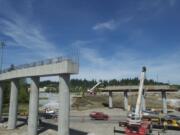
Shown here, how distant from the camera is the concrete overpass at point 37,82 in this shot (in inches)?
1217

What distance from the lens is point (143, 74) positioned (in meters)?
51.3

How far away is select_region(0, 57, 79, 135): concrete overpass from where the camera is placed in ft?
101

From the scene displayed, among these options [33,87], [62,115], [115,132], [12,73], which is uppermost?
[12,73]

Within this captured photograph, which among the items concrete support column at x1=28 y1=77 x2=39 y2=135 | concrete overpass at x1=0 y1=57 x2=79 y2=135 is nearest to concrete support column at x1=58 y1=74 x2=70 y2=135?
concrete overpass at x1=0 y1=57 x2=79 y2=135

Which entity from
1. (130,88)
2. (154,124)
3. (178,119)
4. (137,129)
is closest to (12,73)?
(137,129)

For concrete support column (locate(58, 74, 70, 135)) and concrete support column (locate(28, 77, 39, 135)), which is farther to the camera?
concrete support column (locate(28, 77, 39, 135))

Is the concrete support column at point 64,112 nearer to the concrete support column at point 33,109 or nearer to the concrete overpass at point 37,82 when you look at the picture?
the concrete overpass at point 37,82

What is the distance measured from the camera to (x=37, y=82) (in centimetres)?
3862

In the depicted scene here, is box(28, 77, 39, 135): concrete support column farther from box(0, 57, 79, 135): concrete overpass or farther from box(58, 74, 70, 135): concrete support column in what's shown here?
box(58, 74, 70, 135): concrete support column

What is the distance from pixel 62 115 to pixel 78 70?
5645mm

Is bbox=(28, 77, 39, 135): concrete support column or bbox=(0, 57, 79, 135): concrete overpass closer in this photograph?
bbox=(0, 57, 79, 135): concrete overpass

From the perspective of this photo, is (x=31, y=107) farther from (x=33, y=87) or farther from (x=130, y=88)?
(x=130, y=88)

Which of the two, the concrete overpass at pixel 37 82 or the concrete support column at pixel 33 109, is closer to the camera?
the concrete overpass at pixel 37 82

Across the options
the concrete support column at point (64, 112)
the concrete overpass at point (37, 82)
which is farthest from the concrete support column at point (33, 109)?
the concrete support column at point (64, 112)
